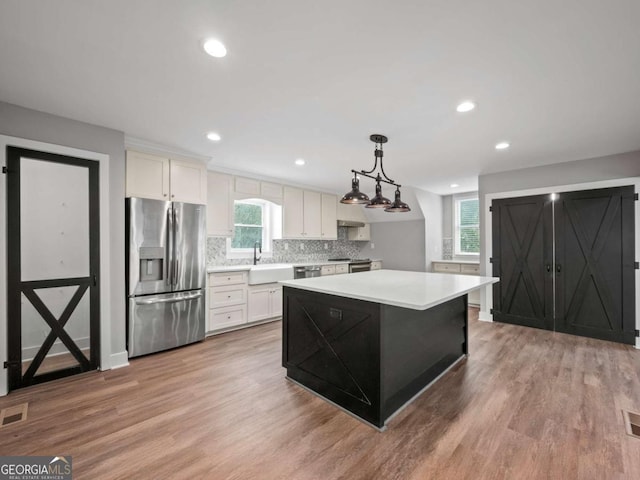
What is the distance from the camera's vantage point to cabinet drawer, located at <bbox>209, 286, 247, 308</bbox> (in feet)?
13.3

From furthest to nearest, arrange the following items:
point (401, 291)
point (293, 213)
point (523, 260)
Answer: point (293, 213)
point (523, 260)
point (401, 291)

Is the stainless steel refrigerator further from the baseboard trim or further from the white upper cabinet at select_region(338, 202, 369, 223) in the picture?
the white upper cabinet at select_region(338, 202, 369, 223)

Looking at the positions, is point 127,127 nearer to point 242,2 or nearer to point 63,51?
point 63,51

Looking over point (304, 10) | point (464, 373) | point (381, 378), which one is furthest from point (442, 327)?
point (304, 10)

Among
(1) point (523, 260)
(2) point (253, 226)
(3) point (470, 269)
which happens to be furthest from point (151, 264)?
(3) point (470, 269)

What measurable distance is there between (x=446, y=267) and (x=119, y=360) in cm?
588

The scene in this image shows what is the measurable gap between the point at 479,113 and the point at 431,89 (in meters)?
0.70

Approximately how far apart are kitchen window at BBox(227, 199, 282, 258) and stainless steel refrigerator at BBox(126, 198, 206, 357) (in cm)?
110

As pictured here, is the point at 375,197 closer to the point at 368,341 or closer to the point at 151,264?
the point at 368,341

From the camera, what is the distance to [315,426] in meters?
2.06

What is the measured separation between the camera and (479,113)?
2.58 m

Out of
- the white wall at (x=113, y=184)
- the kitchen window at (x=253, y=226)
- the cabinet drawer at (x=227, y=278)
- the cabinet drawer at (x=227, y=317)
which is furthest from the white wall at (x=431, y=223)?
the white wall at (x=113, y=184)

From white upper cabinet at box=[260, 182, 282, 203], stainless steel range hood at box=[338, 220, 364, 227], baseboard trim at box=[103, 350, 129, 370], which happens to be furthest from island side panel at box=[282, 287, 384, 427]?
stainless steel range hood at box=[338, 220, 364, 227]

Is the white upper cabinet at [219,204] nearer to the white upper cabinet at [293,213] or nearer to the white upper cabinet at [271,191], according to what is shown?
the white upper cabinet at [271,191]
